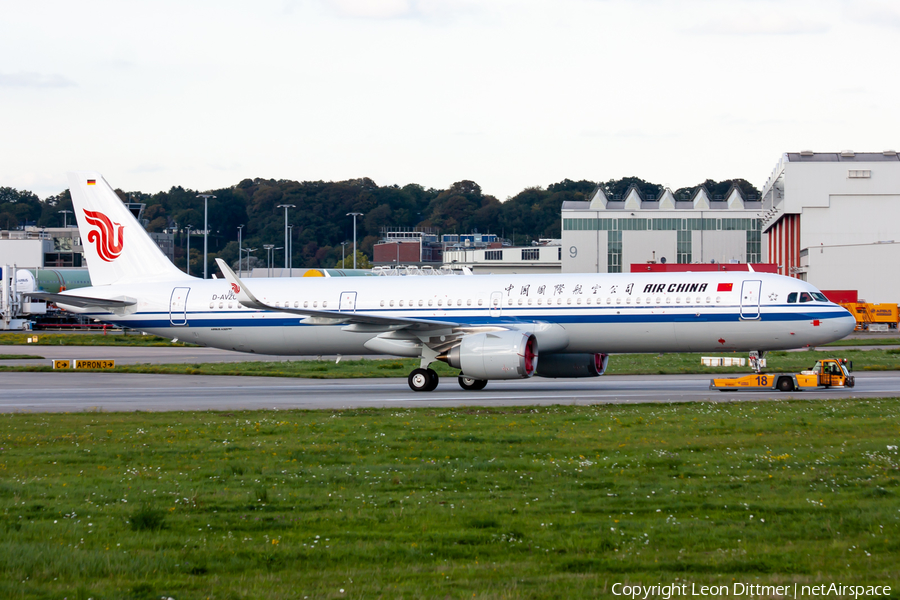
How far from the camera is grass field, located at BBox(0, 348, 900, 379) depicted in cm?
3825

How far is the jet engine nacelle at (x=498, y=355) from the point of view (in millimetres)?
27984

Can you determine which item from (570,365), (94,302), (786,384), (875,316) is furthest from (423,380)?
(875,316)

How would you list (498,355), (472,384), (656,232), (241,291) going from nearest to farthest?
(498,355)
(241,291)
(472,384)
(656,232)

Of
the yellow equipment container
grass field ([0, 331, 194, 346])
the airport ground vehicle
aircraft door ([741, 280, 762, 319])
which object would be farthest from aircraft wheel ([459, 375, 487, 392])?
the yellow equipment container

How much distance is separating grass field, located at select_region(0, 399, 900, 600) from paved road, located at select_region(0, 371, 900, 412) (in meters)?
6.90

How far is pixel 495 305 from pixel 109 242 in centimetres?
1597

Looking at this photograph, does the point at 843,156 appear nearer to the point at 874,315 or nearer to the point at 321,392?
the point at 874,315

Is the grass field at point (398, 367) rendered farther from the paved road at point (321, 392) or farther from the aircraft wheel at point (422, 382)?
the aircraft wheel at point (422, 382)

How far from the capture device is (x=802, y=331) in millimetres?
28891

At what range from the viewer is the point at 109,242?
35.8 meters

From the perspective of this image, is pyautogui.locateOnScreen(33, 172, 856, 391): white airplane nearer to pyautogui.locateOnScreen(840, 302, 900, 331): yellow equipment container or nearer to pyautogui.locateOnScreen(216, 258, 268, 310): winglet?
pyautogui.locateOnScreen(216, 258, 268, 310): winglet

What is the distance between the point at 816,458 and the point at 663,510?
4.83m

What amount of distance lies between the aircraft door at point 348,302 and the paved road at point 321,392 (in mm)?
2850

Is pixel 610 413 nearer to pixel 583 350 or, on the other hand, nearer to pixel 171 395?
pixel 583 350
